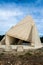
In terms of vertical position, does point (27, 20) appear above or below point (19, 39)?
above

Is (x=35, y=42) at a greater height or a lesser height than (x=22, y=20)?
lesser

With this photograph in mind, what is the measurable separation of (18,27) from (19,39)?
8.69ft

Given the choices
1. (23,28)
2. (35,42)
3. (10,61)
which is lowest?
(10,61)

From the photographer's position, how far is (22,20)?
1455 inches

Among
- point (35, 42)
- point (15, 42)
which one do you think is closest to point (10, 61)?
point (35, 42)

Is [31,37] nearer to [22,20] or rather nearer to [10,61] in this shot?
[22,20]

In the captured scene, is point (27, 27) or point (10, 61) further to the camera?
point (27, 27)

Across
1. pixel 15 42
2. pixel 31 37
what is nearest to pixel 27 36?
pixel 31 37

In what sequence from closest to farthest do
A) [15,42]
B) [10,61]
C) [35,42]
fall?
[10,61]
[35,42]
[15,42]

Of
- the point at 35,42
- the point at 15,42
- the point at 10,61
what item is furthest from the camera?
→ the point at 15,42

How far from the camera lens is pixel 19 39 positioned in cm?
3822

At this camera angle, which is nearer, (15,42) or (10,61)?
(10,61)

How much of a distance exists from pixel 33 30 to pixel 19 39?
3399mm

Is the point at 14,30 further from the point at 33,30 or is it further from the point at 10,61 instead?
the point at 10,61
